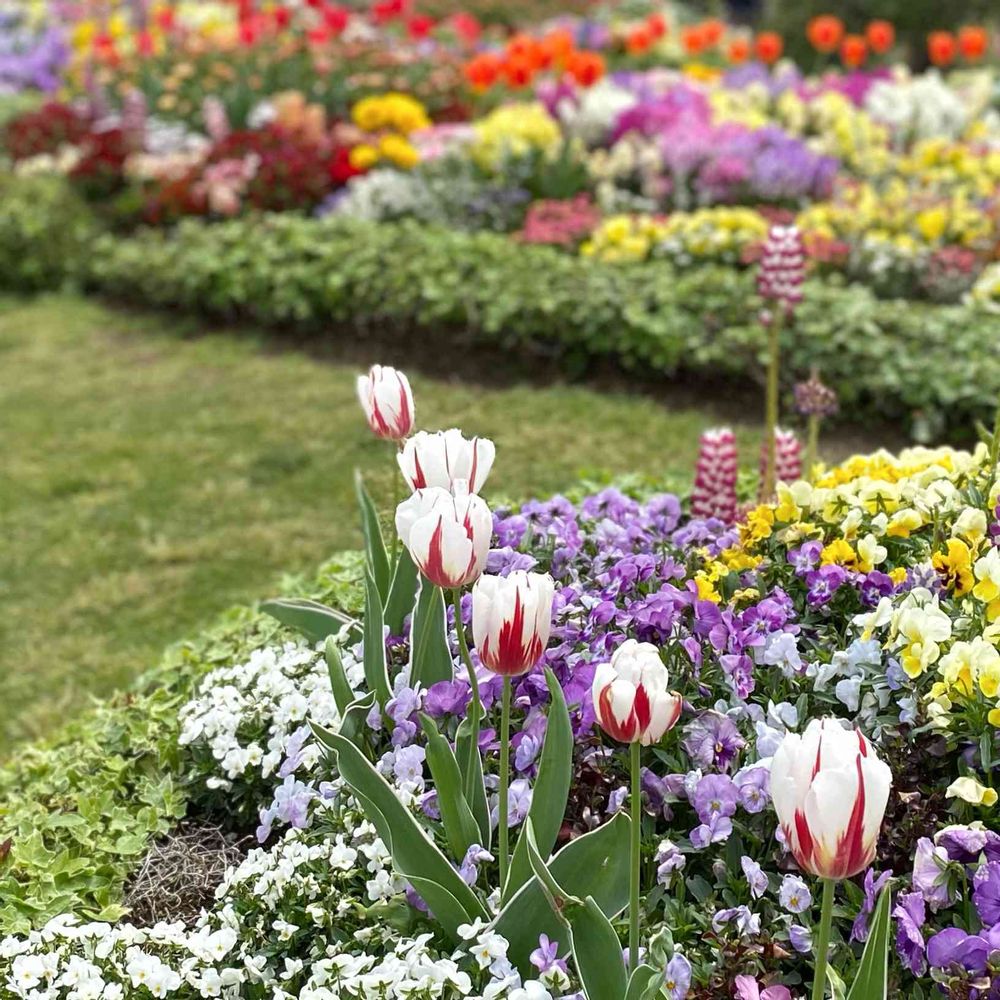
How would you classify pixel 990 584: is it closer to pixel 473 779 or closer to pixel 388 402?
pixel 473 779

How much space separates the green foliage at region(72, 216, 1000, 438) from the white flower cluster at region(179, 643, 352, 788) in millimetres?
3230

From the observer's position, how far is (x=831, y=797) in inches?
49.6

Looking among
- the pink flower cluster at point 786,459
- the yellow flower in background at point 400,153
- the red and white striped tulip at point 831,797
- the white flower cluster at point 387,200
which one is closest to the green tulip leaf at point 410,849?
the red and white striped tulip at point 831,797

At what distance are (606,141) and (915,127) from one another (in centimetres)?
201

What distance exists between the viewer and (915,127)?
8469 millimetres

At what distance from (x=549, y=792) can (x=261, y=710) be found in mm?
819

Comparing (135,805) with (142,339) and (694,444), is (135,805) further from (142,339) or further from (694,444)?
(142,339)

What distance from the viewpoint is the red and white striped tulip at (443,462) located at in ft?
6.14

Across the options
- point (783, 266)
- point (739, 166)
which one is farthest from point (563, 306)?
point (783, 266)

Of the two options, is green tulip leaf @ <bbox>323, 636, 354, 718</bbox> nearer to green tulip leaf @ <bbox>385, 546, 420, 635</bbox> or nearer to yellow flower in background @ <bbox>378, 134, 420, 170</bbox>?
green tulip leaf @ <bbox>385, 546, 420, 635</bbox>

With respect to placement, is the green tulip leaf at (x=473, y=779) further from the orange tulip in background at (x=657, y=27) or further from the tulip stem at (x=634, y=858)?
the orange tulip in background at (x=657, y=27)

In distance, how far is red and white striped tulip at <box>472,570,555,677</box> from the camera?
1.55 m

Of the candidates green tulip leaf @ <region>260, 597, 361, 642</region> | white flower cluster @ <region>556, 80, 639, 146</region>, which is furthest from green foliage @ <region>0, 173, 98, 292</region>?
green tulip leaf @ <region>260, 597, 361, 642</region>

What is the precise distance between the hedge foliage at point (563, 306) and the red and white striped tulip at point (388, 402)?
338 centimetres
